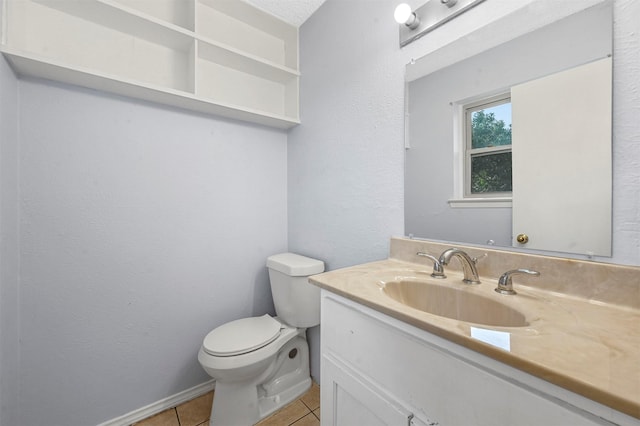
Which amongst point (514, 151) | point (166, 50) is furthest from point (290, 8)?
point (514, 151)

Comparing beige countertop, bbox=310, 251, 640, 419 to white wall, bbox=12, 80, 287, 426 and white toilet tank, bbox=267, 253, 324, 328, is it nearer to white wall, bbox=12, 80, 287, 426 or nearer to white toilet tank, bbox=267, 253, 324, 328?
white toilet tank, bbox=267, 253, 324, 328

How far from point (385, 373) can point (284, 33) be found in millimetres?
2050

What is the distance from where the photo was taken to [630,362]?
1.35 ft

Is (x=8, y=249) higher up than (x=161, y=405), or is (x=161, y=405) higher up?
(x=8, y=249)

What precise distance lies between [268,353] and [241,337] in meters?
0.16

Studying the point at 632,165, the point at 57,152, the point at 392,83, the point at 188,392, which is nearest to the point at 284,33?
the point at 392,83

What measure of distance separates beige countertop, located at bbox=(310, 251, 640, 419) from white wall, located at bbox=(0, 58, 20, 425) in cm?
125

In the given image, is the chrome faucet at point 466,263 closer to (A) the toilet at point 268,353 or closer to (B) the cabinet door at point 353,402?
(B) the cabinet door at point 353,402

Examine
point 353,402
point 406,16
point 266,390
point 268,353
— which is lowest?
point 266,390

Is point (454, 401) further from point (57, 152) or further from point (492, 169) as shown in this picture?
point (57, 152)

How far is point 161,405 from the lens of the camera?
4.61 feet

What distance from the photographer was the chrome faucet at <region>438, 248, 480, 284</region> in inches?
31.8

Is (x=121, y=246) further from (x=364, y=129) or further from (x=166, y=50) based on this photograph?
(x=364, y=129)

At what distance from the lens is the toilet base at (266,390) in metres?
1.26
